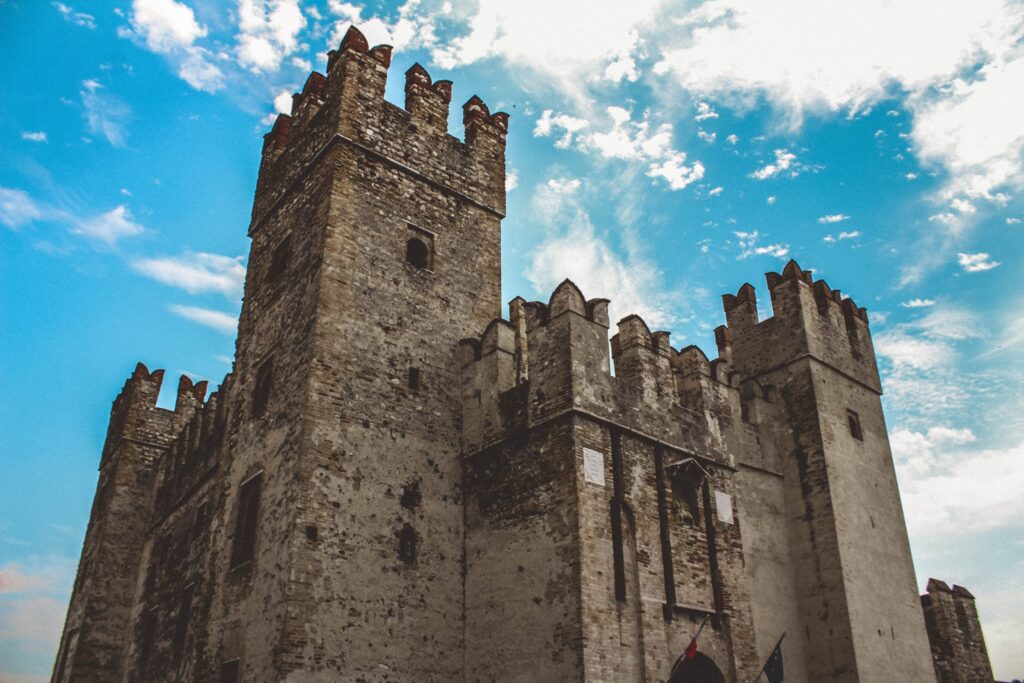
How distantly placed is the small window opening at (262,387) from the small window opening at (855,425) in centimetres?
1199

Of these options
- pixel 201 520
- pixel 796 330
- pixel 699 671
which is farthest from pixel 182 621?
pixel 796 330

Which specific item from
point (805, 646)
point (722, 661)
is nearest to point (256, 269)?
point (722, 661)

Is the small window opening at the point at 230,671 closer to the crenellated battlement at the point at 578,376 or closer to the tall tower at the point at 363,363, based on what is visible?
the tall tower at the point at 363,363

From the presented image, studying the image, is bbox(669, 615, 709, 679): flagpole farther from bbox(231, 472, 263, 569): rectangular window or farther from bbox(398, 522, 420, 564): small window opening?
bbox(231, 472, 263, 569): rectangular window

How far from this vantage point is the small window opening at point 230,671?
12.0m

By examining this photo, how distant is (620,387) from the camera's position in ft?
43.1

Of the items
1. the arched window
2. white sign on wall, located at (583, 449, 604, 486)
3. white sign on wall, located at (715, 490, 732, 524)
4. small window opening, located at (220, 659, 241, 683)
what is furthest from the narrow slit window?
small window opening, located at (220, 659, 241, 683)

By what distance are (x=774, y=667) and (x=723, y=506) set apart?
8.64 feet

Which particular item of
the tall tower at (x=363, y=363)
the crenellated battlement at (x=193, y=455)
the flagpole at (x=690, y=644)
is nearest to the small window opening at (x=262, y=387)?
the tall tower at (x=363, y=363)

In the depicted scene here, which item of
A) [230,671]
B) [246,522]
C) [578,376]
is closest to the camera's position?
[230,671]

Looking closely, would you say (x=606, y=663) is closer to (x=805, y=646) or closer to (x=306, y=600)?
(x=306, y=600)

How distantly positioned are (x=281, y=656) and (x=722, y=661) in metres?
6.52

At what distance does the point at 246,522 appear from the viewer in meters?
13.2

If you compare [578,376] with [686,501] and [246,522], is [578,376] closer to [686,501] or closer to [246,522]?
[686,501]
